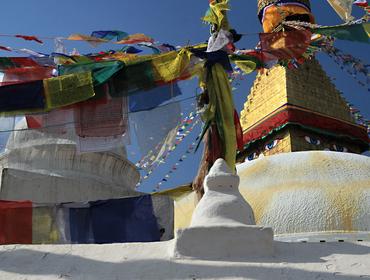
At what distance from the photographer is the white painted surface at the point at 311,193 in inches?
387

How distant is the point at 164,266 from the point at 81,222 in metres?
2.40

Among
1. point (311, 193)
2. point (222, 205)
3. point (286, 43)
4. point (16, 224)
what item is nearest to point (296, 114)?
point (311, 193)

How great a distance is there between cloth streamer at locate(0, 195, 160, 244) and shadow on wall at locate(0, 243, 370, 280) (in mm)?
1535

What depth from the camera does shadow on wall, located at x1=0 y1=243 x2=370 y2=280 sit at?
479cm

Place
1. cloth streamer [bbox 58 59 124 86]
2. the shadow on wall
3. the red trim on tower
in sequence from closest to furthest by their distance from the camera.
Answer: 1. the shadow on wall
2. cloth streamer [bbox 58 59 124 86]
3. the red trim on tower

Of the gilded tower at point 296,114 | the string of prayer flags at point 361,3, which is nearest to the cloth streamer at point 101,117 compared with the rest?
the string of prayer flags at point 361,3

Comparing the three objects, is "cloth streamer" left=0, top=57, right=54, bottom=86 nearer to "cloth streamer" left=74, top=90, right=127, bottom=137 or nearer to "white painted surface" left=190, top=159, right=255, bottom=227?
"cloth streamer" left=74, top=90, right=127, bottom=137

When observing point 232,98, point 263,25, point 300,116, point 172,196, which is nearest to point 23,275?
point 172,196

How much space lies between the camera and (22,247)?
5570mm

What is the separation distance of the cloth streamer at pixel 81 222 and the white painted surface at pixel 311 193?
11.5 ft

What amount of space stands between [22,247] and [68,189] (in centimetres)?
573

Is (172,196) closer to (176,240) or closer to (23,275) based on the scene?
(176,240)

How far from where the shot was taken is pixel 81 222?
716 cm

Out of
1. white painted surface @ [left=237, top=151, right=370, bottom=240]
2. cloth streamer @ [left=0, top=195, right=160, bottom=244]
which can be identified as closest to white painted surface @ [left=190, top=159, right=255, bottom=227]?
cloth streamer @ [left=0, top=195, right=160, bottom=244]
